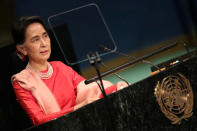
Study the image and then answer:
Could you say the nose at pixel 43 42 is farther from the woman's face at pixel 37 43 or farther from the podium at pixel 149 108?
the podium at pixel 149 108

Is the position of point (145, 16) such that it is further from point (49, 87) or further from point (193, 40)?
point (49, 87)

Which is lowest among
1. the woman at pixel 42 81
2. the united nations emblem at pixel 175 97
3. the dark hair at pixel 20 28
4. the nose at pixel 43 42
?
the united nations emblem at pixel 175 97

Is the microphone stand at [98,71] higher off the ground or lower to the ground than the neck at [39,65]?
lower

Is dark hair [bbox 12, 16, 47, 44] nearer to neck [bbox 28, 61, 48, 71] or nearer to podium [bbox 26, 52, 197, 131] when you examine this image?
neck [bbox 28, 61, 48, 71]

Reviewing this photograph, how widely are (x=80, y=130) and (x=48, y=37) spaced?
39.6 inches

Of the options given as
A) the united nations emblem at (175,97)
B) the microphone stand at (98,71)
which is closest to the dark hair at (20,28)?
the microphone stand at (98,71)

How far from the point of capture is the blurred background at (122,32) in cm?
253

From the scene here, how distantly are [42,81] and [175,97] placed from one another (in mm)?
1062

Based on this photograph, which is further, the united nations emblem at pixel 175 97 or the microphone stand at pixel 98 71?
the united nations emblem at pixel 175 97

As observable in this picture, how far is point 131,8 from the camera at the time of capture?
3.53m

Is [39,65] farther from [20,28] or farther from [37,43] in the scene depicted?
[20,28]

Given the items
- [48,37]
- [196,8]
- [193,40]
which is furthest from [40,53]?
[196,8]

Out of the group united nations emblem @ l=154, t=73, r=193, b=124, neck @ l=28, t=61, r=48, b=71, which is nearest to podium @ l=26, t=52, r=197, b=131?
united nations emblem @ l=154, t=73, r=193, b=124

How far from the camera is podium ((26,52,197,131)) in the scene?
81.7 inches
